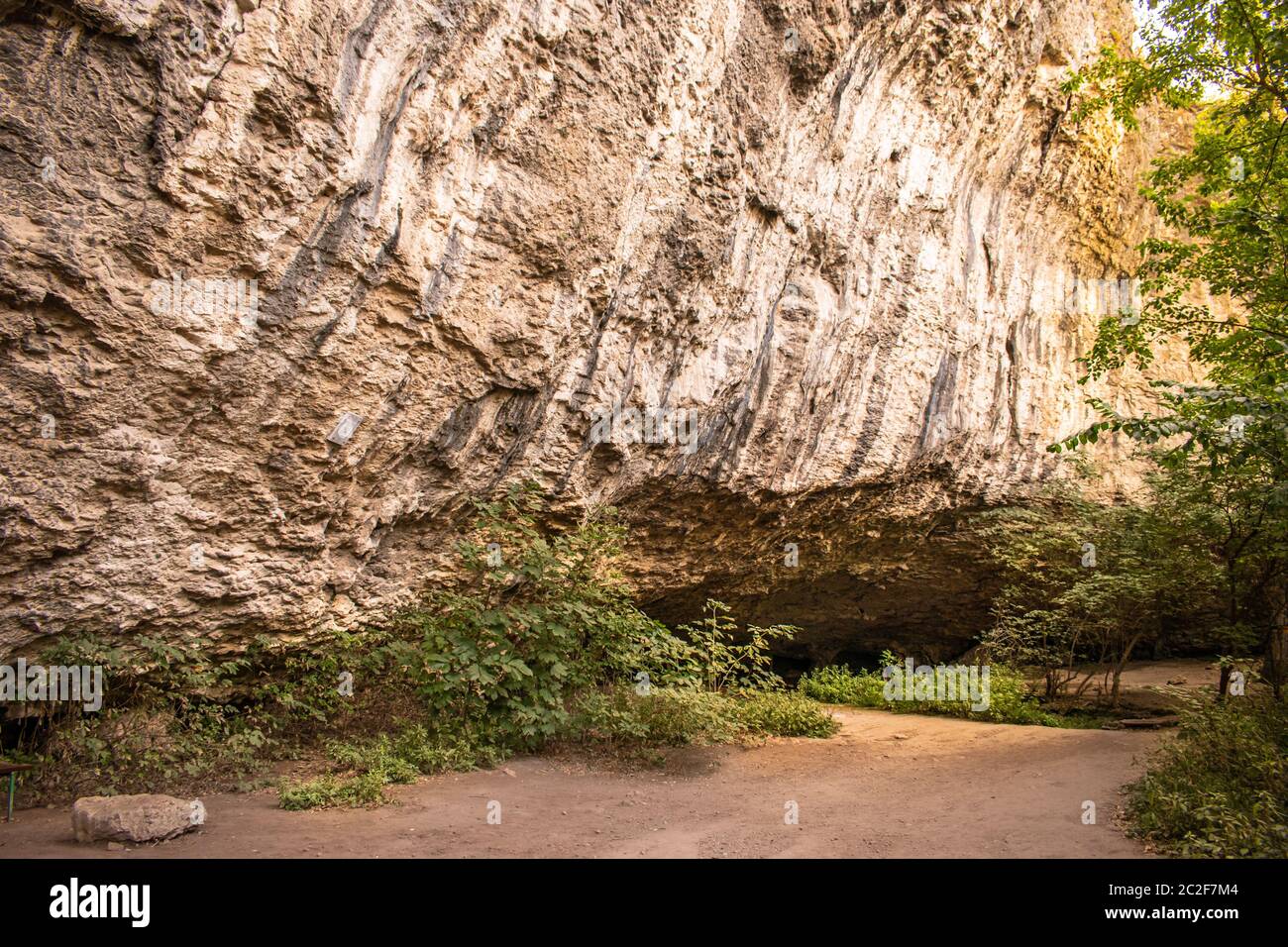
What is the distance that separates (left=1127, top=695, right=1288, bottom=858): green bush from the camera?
4.55 metres

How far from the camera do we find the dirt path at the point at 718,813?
4578mm

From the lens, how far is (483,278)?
6.91m

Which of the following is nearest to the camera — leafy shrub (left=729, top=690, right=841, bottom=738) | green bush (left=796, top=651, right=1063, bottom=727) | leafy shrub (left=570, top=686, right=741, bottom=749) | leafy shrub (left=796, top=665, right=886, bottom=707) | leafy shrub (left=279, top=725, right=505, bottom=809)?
leafy shrub (left=279, top=725, right=505, bottom=809)

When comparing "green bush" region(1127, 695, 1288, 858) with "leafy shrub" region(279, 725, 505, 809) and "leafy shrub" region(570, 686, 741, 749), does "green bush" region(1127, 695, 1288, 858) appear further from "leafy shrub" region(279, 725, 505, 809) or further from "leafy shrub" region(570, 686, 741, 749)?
"leafy shrub" region(279, 725, 505, 809)

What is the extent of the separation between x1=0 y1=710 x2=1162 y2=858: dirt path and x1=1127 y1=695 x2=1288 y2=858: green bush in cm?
29

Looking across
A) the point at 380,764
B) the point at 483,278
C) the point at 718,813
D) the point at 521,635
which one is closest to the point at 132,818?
the point at 380,764

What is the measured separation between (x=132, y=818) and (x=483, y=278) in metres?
4.73

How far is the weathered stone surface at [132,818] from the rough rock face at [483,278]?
179cm

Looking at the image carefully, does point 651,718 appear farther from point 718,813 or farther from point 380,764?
point 380,764

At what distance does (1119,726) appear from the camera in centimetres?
1038

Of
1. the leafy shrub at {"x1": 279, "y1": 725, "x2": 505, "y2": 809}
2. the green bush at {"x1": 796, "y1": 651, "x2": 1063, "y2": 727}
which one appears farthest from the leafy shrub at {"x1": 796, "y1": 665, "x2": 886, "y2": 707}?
the leafy shrub at {"x1": 279, "y1": 725, "x2": 505, "y2": 809}

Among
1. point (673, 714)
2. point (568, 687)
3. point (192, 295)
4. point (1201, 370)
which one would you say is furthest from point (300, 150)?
point (1201, 370)

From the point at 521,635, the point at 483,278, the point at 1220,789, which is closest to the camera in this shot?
the point at 1220,789

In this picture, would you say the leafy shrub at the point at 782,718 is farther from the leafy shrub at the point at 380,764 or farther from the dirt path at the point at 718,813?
the leafy shrub at the point at 380,764
